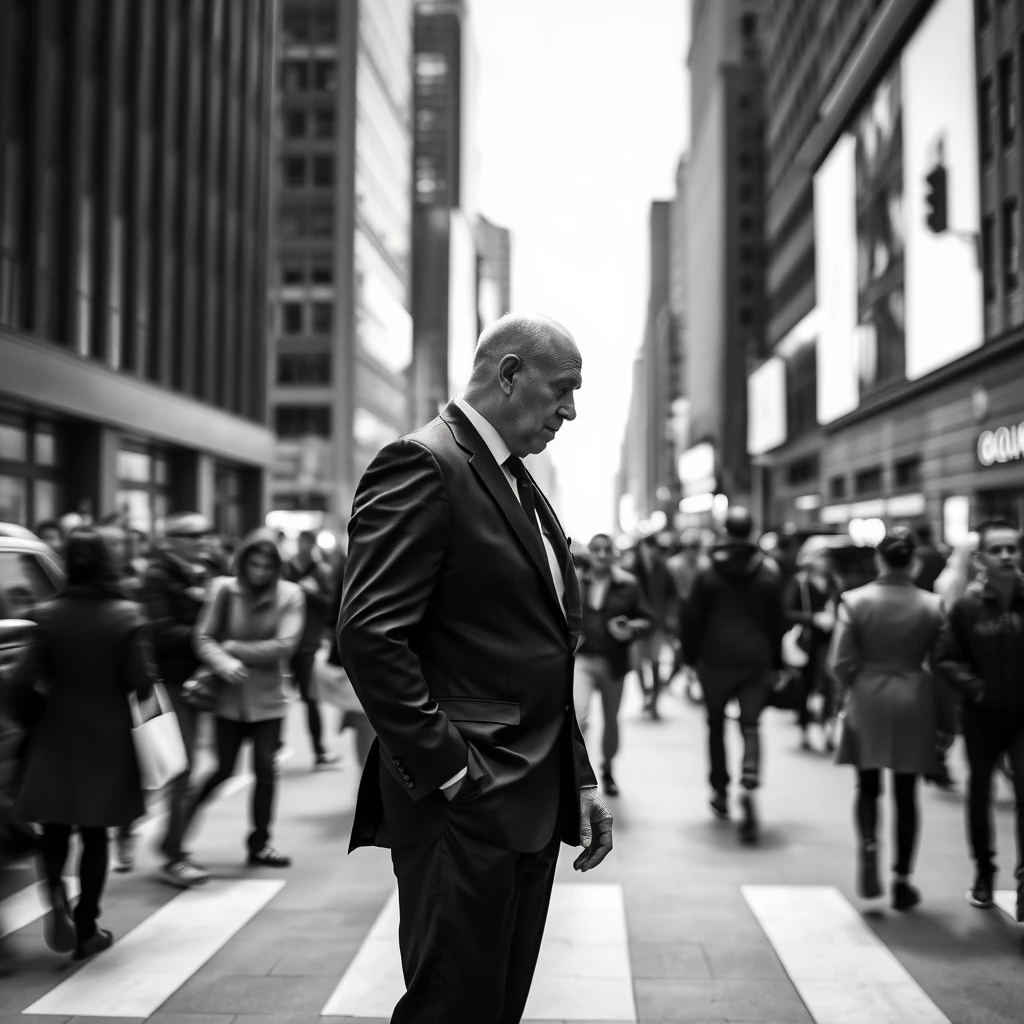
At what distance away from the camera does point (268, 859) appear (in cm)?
677

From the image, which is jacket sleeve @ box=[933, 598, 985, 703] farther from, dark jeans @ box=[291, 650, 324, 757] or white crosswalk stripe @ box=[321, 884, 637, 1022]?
dark jeans @ box=[291, 650, 324, 757]

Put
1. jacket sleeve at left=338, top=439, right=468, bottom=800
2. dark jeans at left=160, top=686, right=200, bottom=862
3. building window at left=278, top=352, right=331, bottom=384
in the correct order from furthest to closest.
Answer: building window at left=278, top=352, right=331, bottom=384
dark jeans at left=160, top=686, right=200, bottom=862
jacket sleeve at left=338, top=439, right=468, bottom=800

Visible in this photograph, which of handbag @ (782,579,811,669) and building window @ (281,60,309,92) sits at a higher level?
building window @ (281,60,309,92)

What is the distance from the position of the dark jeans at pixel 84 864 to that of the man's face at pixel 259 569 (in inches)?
78.7

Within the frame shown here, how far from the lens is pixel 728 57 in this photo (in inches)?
4321

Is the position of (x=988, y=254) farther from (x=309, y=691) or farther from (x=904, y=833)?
(x=904, y=833)

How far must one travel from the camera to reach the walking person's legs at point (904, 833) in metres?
5.97

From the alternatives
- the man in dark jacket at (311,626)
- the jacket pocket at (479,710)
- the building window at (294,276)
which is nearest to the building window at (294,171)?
the building window at (294,276)

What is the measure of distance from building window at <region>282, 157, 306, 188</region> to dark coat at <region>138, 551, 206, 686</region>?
2716 inches

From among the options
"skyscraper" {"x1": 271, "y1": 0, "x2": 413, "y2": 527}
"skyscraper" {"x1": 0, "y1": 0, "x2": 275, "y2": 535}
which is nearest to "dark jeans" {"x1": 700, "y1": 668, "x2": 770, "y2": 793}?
"skyscraper" {"x1": 0, "y1": 0, "x2": 275, "y2": 535}

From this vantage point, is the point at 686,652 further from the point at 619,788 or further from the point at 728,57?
the point at 728,57

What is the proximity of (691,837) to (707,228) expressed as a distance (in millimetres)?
106652

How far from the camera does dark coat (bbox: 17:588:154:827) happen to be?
5195mm

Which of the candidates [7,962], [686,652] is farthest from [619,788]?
[7,962]
